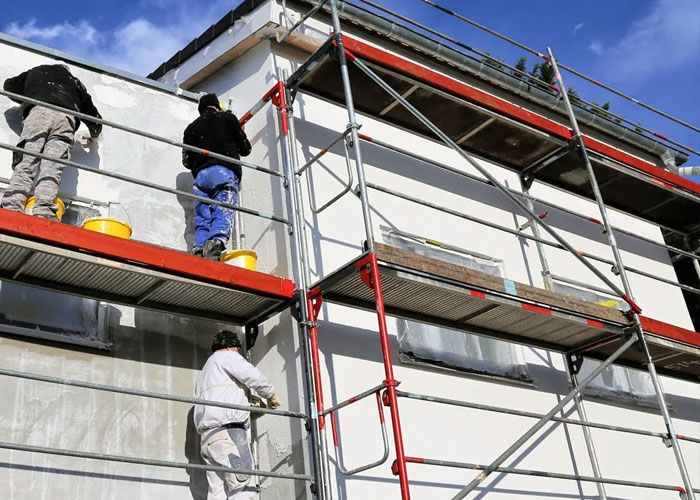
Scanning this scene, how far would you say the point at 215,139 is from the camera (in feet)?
23.4

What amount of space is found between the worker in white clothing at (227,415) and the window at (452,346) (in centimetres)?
156

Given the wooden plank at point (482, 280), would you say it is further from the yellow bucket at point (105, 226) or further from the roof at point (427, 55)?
the roof at point (427, 55)

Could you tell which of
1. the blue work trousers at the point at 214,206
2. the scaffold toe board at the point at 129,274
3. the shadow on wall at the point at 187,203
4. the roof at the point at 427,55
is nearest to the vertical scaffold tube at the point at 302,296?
the scaffold toe board at the point at 129,274

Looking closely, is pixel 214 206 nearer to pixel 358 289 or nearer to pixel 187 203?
pixel 187 203

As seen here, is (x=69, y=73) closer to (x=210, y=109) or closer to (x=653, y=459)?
(x=210, y=109)

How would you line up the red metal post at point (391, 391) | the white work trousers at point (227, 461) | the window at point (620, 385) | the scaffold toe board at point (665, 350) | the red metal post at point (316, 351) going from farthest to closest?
the window at point (620, 385), the scaffold toe board at point (665, 350), the red metal post at point (316, 351), the white work trousers at point (227, 461), the red metal post at point (391, 391)

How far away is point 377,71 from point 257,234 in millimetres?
1897

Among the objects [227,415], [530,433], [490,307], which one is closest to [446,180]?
[490,307]

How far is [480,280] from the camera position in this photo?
655cm

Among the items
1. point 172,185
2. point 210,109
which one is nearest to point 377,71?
point 210,109

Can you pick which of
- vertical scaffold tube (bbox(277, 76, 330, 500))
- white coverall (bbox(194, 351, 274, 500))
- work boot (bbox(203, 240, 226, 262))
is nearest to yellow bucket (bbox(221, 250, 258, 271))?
work boot (bbox(203, 240, 226, 262))

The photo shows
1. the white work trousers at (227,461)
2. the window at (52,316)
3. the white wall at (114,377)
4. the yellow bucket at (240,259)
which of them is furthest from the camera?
the yellow bucket at (240,259)

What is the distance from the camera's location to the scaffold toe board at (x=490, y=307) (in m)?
6.22

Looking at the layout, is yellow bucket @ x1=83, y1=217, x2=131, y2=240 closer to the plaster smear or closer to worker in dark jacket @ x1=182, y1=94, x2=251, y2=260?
worker in dark jacket @ x1=182, y1=94, x2=251, y2=260
